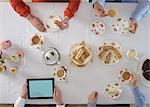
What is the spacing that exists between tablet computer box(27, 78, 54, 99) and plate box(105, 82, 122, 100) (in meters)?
0.18

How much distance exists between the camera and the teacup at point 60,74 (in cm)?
107

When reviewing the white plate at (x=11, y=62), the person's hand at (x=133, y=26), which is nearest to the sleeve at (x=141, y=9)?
the person's hand at (x=133, y=26)

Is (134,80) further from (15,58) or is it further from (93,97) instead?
(15,58)

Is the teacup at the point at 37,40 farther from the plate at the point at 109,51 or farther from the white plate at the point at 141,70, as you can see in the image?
the white plate at the point at 141,70

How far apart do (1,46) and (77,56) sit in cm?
24

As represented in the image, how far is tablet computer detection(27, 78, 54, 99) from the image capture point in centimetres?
107

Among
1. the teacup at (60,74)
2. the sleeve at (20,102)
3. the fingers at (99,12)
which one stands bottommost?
the sleeve at (20,102)

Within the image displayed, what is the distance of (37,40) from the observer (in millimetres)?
1062

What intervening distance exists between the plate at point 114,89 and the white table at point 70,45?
0.05 feet

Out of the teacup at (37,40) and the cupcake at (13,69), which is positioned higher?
the teacup at (37,40)

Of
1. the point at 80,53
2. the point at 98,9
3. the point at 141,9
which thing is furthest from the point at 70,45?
the point at 141,9

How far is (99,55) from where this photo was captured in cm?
107

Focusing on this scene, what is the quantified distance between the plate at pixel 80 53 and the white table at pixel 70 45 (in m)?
0.02

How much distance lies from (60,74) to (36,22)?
0.59 ft
